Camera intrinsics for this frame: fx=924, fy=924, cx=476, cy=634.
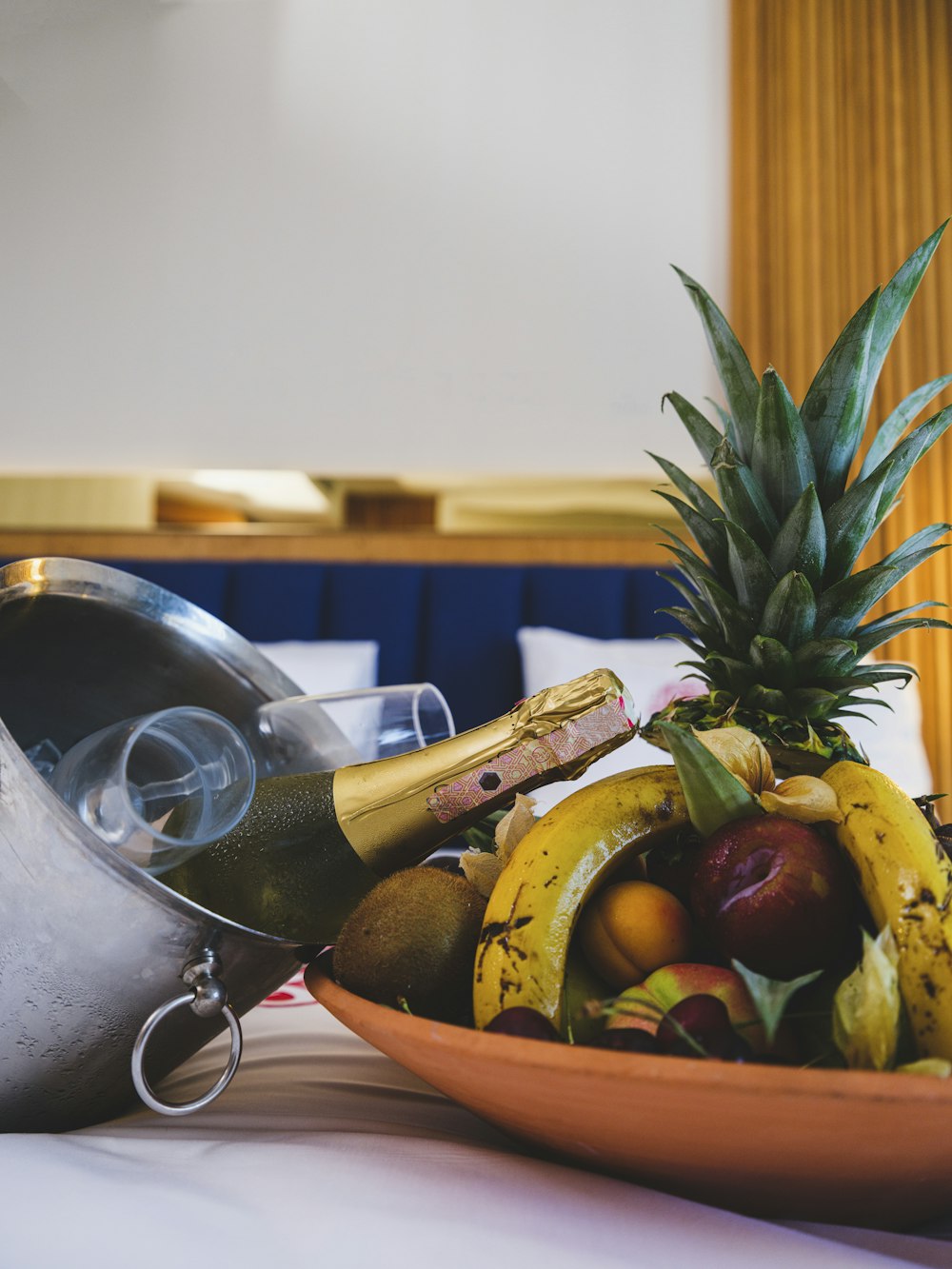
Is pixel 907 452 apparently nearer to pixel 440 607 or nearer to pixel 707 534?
pixel 707 534

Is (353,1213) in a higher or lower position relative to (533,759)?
lower

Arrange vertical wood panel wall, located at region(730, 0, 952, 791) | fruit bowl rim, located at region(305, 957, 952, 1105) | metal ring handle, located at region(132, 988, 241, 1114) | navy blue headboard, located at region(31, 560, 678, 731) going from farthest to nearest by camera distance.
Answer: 1. vertical wood panel wall, located at region(730, 0, 952, 791)
2. navy blue headboard, located at region(31, 560, 678, 731)
3. metal ring handle, located at region(132, 988, 241, 1114)
4. fruit bowl rim, located at region(305, 957, 952, 1105)

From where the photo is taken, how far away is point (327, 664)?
5.91ft

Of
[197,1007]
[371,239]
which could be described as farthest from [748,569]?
[371,239]

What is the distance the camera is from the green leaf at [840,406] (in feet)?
1.69

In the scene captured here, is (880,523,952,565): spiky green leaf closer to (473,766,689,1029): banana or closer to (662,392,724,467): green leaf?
(662,392,724,467): green leaf

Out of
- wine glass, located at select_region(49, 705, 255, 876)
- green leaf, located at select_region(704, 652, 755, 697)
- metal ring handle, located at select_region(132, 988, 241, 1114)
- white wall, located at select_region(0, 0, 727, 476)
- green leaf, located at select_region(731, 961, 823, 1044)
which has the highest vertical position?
white wall, located at select_region(0, 0, 727, 476)

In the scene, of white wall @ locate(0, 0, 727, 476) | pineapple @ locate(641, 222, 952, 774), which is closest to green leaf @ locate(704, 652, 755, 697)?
pineapple @ locate(641, 222, 952, 774)

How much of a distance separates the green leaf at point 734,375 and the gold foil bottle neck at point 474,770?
0.73 feet

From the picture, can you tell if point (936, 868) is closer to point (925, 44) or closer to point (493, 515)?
point (493, 515)

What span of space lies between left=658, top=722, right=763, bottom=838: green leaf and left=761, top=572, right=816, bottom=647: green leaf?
0.17 meters

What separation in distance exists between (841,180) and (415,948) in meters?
2.53

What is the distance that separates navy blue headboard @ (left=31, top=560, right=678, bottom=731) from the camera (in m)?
2.04

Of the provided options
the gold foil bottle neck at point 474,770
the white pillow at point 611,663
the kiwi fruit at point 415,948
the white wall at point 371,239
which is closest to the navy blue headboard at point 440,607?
the white pillow at point 611,663
